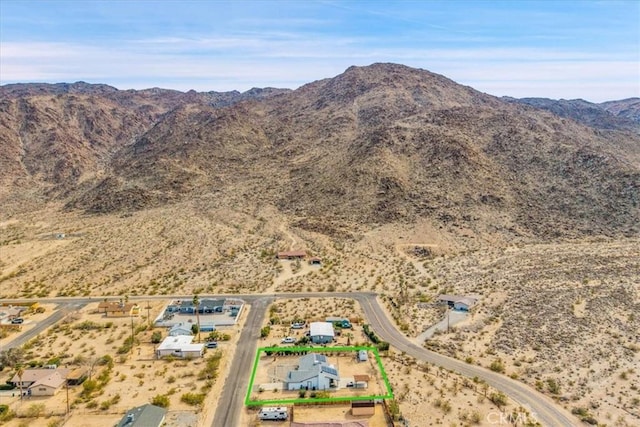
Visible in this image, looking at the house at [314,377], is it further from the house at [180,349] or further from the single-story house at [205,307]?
the single-story house at [205,307]

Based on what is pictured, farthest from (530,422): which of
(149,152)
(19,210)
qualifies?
(149,152)

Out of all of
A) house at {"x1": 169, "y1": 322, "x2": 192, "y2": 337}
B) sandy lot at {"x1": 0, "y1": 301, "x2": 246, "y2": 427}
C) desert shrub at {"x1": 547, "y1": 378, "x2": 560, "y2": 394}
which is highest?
desert shrub at {"x1": 547, "y1": 378, "x2": 560, "y2": 394}

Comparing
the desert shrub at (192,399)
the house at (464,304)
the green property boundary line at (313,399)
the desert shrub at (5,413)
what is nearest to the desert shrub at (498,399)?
the green property boundary line at (313,399)

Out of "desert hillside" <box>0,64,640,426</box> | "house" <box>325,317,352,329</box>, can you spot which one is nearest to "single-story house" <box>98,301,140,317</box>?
"desert hillside" <box>0,64,640,426</box>

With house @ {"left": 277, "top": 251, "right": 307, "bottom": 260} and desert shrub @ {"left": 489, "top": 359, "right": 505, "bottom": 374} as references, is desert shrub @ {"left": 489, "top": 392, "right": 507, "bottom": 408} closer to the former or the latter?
desert shrub @ {"left": 489, "top": 359, "right": 505, "bottom": 374}

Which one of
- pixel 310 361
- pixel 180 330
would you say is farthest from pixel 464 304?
pixel 180 330

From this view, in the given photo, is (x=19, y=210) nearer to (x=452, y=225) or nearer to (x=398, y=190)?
(x=398, y=190)

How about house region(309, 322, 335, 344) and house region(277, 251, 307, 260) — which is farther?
house region(277, 251, 307, 260)
